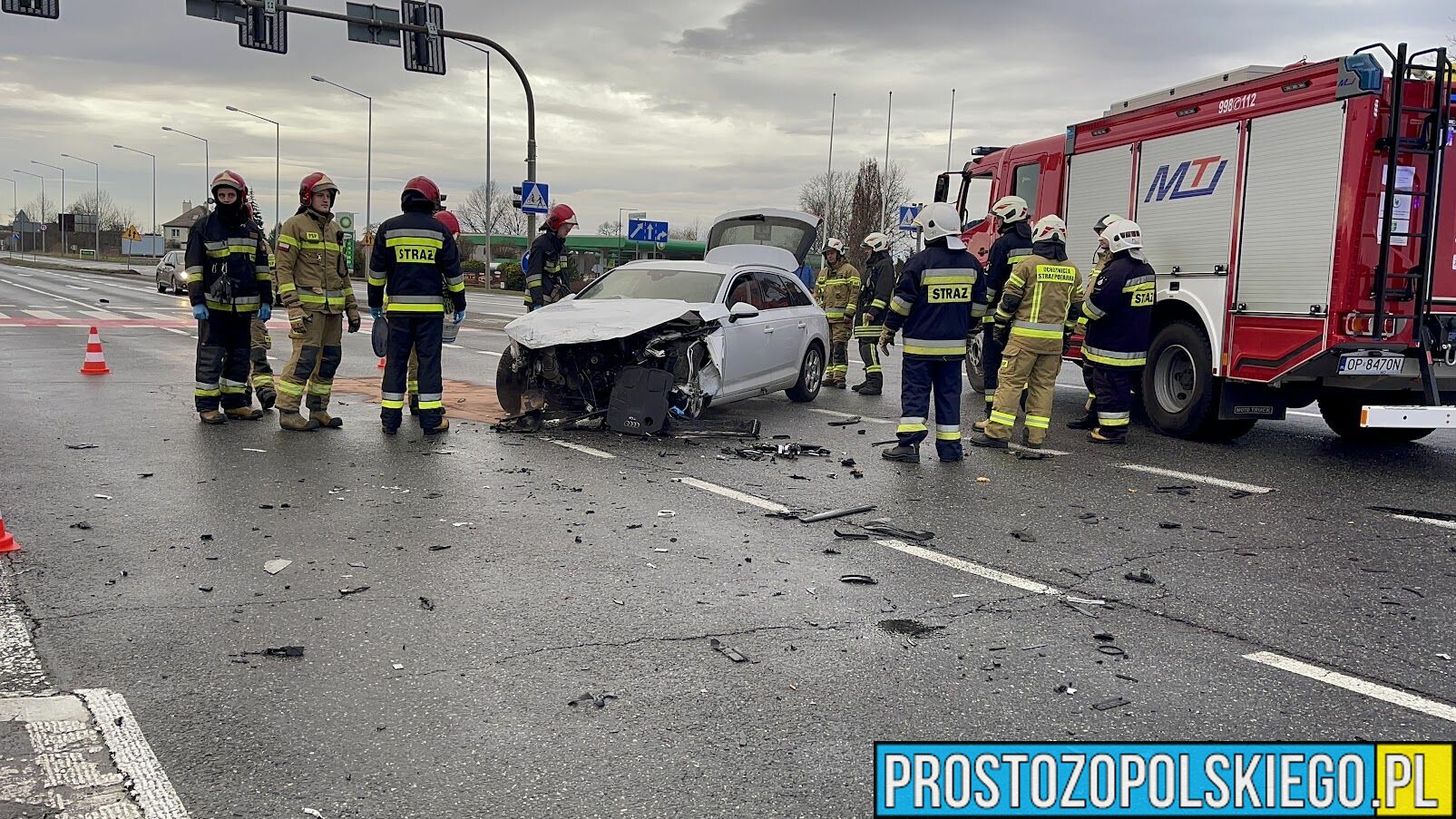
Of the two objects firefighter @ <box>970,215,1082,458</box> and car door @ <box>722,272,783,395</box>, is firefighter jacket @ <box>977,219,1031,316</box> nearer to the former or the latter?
firefighter @ <box>970,215,1082,458</box>

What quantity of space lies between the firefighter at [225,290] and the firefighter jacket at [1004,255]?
244 inches

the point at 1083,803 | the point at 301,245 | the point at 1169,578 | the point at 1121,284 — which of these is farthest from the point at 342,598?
the point at 1121,284

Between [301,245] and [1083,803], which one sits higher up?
[301,245]

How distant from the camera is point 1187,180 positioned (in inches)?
385

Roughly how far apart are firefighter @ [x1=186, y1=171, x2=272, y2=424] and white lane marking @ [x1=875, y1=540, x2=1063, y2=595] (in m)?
6.16

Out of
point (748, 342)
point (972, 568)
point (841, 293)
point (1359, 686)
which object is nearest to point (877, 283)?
point (841, 293)

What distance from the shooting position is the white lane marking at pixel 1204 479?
7660mm

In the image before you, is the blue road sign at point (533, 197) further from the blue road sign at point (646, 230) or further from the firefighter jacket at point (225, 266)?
the firefighter jacket at point (225, 266)

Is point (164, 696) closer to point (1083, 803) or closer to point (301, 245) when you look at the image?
point (1083, 803)

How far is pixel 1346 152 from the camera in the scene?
8.14 m

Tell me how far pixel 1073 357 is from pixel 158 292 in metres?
34.8

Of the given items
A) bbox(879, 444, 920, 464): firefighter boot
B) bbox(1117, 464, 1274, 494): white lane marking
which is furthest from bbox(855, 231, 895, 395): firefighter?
bbox(1117, 464, 1274, 494): white lane marking

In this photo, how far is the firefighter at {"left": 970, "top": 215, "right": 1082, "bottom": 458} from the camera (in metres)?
9.30

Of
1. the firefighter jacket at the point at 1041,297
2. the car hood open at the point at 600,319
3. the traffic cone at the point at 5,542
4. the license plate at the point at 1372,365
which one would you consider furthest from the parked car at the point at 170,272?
the license plate at the point at 1372,365
